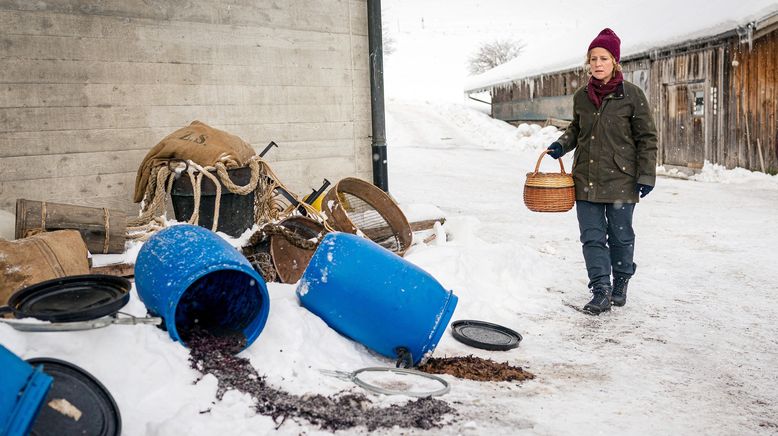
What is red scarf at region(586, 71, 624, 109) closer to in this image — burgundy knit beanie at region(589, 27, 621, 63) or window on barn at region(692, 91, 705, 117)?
burgundy knit beanie at region(589, 27, 621, 63)

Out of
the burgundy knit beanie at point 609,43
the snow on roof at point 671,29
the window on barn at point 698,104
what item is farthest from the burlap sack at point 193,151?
the window on barn at point 698,104

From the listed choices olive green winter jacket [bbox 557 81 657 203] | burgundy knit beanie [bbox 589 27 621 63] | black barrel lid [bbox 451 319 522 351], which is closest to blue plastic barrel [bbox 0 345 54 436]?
black barrel lid [bbox 451 319 522 351]

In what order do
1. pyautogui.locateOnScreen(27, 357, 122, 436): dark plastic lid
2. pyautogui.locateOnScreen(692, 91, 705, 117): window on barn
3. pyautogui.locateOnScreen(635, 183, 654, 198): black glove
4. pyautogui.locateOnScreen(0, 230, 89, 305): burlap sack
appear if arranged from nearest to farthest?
1. pyautogui.locateOnScreen(27, 357, 122, 436): dark plastic lid
2. pyautogui.locateOnScreen(0, 230, 89, 305): burlap sack
3. pyautogui.locateOnScreen(635, 183, 654, 198): black glove
4. pyautogui.locateOnScreen(692, 91, 705, 117): window on barn

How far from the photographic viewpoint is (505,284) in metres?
5.49

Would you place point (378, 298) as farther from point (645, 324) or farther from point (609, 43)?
point (609, 43)

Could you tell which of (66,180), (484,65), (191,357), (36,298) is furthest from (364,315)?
(484,65)

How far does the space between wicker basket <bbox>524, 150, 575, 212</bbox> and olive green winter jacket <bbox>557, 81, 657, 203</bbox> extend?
165 mm

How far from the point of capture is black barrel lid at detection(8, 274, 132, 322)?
8.58 feet

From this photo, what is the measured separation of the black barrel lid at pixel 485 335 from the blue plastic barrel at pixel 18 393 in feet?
8.74

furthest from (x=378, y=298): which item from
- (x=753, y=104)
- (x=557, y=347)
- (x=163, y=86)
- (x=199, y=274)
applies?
(x=753, y=104)

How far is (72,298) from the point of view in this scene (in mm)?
2992

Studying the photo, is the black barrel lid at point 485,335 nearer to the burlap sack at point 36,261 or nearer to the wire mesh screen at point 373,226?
the wire mesh screen at point 373,226

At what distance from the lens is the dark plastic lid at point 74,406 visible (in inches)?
86.9

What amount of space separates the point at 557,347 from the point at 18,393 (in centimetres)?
318
